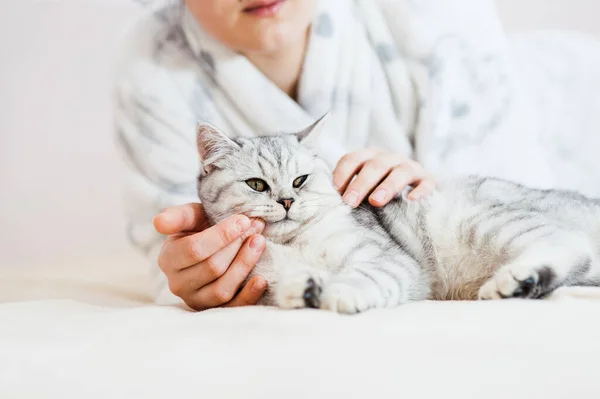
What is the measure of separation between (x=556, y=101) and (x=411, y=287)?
44.1 inches

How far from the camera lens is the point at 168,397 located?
66 cm

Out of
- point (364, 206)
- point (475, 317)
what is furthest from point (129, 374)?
point (364, 206)

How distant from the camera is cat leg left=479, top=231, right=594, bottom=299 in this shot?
937mm

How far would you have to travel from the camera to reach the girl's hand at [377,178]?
1173 mm

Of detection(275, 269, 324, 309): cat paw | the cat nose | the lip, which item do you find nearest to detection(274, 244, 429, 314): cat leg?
detection(275, 269, 324, 309): cat paw

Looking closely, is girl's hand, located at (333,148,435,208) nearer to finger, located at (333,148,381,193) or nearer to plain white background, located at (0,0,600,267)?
finger, located at (333,148,381,193)

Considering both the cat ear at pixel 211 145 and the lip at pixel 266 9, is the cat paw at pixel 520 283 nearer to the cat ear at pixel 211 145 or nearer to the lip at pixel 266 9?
the cat ear at pixel 211 145

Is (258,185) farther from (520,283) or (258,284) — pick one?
(520,283)

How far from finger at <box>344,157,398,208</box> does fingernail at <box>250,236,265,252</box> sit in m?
0.20

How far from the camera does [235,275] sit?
105 cm

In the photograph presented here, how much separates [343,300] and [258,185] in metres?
0.30

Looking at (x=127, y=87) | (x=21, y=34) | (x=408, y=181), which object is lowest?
(x=408, y=181)

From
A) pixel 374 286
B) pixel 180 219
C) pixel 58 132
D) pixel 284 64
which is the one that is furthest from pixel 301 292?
pixel 58 132

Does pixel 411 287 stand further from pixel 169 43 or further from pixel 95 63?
pixel 95 63
